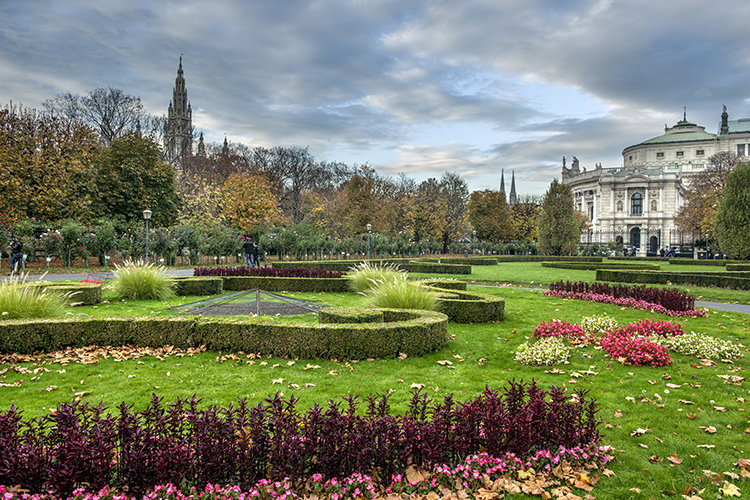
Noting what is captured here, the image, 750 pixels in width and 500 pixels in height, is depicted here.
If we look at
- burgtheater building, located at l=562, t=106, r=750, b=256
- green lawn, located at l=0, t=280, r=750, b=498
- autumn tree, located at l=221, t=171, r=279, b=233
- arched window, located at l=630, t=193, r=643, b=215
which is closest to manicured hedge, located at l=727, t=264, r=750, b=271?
green lawn, located at l=0, t=280, r=750, b=498

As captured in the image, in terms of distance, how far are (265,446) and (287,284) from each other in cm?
1277

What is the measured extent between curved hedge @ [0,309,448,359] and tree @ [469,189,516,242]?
44.6m

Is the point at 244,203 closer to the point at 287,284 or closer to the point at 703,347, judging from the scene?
the point at 287,284

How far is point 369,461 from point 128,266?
1225 centimetres

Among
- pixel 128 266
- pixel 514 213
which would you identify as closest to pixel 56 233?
pixel 128 266

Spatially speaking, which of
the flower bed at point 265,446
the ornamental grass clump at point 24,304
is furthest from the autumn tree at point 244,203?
the flower bed at point 265,446

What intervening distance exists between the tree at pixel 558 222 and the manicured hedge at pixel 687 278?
19002 mm

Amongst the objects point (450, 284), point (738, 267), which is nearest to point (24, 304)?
point (450, 284)

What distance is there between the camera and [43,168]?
2552 centimetres

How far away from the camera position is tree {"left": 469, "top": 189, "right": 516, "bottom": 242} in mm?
50625

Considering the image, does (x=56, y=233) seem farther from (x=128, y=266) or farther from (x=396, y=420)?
(x=396, y=420)

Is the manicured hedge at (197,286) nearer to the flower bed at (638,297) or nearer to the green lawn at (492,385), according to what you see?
the green lawn at (492,385)

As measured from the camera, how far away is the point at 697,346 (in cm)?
699

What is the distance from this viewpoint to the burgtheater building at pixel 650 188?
6900cm
